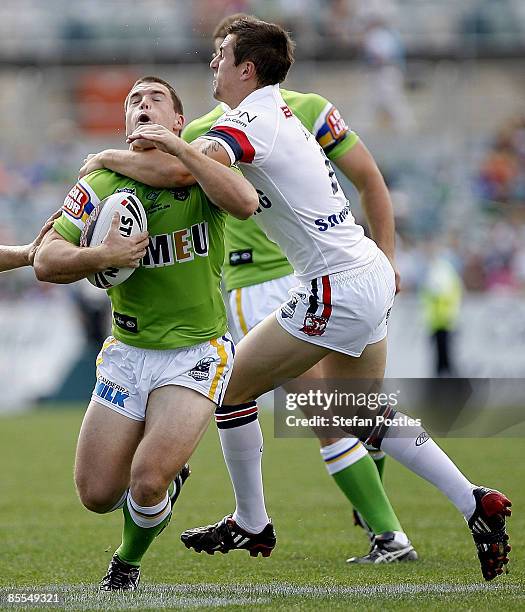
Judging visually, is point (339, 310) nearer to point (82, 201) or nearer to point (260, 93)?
point (260, 93)

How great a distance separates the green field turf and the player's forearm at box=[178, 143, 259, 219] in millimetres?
1604

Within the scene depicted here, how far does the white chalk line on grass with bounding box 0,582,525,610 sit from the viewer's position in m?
4.66

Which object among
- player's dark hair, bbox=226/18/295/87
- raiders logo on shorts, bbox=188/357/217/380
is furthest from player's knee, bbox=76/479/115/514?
player's dark hair, bbox=226/18/295/87

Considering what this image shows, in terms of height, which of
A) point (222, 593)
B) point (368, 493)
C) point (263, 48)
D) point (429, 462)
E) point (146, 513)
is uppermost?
point (263, 48)

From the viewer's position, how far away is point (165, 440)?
4887 millimetres

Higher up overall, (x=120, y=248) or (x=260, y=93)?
(x=260, y=93)

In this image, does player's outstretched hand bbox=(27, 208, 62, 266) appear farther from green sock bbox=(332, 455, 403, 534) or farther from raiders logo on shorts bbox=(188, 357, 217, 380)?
green sock bbox=(332, 455, 403, 534)

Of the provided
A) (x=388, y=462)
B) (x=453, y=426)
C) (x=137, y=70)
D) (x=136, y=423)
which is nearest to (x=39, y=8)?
(x=137, y=70)

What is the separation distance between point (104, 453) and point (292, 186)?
143 centimetres

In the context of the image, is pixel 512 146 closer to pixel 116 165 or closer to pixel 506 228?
pixel 506 228

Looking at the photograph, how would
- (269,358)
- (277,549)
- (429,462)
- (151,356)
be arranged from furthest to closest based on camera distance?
(277,549)
(429,462)
(269,358)
(151,356)

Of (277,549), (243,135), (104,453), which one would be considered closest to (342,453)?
(277,549)

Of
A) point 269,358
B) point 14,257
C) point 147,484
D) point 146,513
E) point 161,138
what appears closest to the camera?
point 161,138

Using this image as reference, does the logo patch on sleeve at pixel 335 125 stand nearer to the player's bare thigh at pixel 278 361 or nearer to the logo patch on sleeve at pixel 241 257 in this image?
the logo patch on sleeve at pixel 241 257
